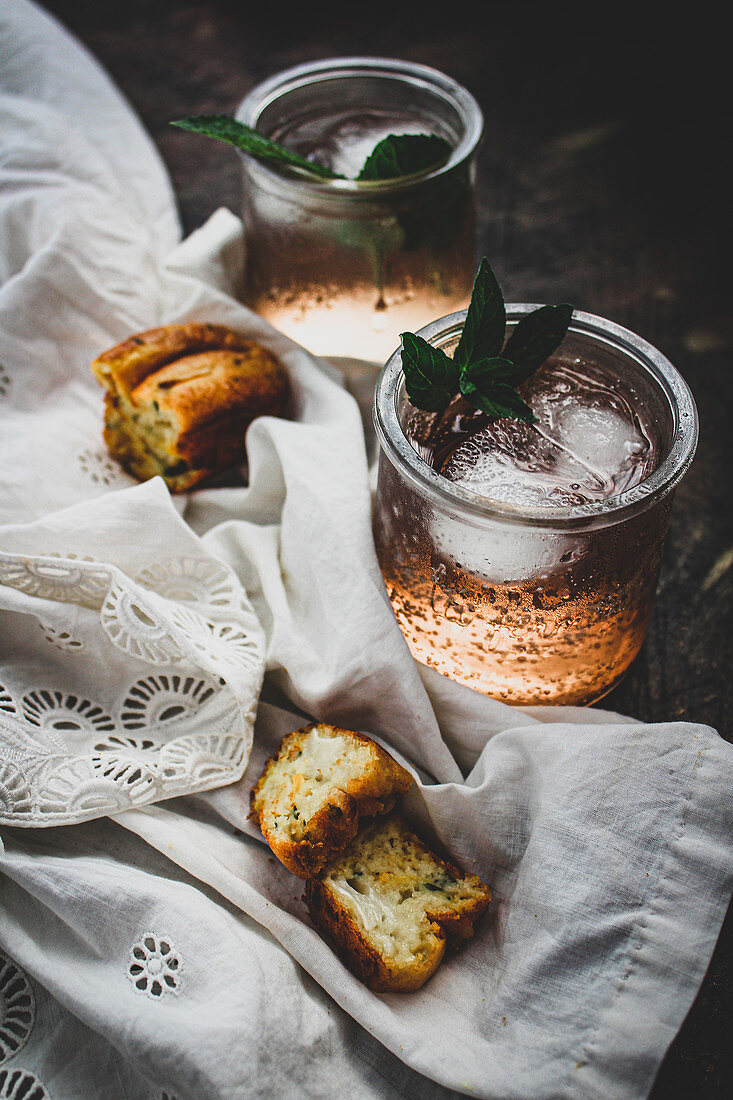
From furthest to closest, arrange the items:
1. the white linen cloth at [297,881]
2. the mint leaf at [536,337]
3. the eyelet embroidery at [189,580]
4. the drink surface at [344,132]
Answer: the drink surface at [344,132], the eyelet embroidery at [189,580], the mint leaf at [536,337], the white linen cloth at [297,881]

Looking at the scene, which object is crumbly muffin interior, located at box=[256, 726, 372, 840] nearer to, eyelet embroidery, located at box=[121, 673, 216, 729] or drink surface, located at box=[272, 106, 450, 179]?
eyelet embroidery, located at box=[121, 673, 216, 729]

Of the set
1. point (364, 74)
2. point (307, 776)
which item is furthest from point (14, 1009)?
point (364, 74)

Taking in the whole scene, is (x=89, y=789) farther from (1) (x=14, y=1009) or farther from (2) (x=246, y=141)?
(2) (x=246, y=141)

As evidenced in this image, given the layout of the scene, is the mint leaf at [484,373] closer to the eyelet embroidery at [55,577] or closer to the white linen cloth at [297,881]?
the white linen cloth at [297,881]

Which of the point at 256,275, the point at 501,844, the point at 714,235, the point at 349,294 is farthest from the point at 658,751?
the point at 714,235

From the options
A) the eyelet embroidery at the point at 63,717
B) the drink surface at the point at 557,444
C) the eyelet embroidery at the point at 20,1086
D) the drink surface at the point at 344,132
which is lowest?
the eyelet embroidery at the point at 20,1086

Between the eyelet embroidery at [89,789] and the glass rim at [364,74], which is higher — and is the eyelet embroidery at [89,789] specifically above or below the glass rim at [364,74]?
below

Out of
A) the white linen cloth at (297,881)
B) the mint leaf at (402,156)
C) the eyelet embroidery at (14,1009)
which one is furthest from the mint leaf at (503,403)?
the eyelet embroidery at (14,1009)

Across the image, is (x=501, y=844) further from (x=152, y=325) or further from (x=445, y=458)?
(x=152, y=325)
